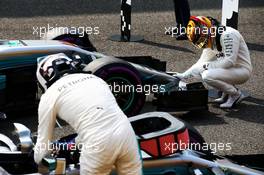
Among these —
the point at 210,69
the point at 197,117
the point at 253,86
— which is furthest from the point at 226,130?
the point at 253,86

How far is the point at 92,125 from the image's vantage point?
16.3 feet

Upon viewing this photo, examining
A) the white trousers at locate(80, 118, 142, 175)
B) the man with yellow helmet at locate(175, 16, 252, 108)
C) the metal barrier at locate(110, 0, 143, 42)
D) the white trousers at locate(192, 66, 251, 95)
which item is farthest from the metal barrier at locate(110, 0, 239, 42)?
the white trousers at locate(80, 118, 142, 175)

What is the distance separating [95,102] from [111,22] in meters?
8.30

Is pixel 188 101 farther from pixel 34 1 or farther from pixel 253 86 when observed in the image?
pixel 34 1

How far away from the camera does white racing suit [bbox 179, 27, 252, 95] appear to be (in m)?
8.58

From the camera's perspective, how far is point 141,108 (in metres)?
8.39

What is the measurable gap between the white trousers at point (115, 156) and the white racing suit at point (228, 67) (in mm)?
3808

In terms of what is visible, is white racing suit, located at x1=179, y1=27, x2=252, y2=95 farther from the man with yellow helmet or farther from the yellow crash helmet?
the yellow crash helmet

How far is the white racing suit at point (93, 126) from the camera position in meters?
4.95

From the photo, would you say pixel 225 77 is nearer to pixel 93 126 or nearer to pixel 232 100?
pixel 232 100

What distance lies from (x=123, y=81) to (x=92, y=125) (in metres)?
3.30

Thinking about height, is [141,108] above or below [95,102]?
below
